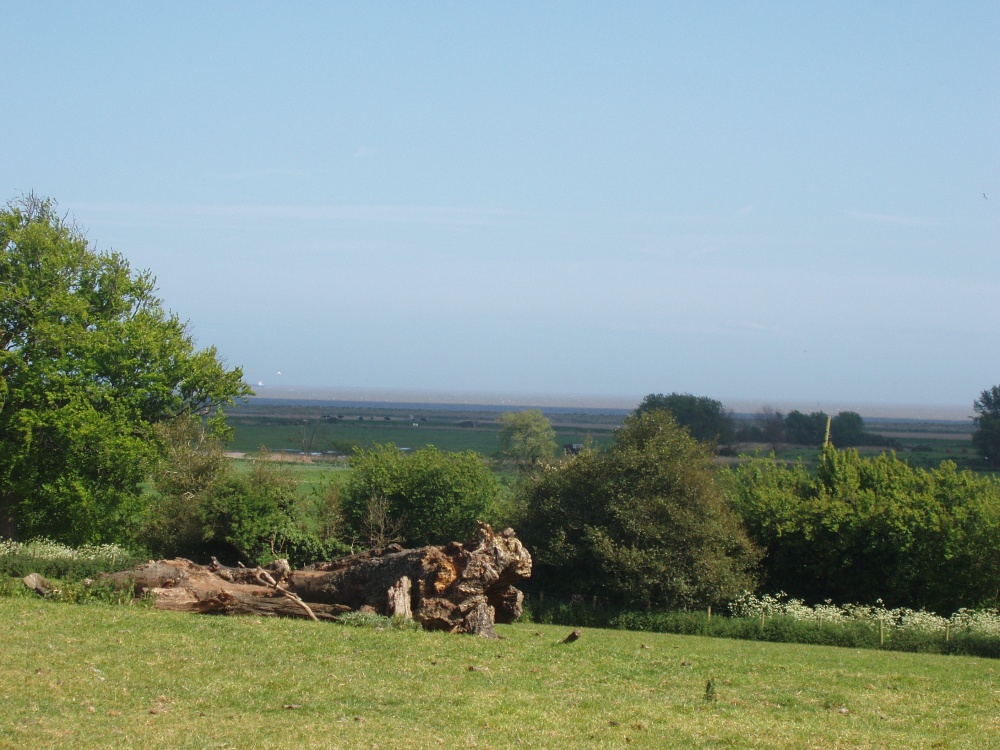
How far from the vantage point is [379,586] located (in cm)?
2455

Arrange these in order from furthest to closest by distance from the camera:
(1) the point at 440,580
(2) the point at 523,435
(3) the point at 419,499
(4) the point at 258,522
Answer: (2) the point at 523,435 → (3) the point at 419,499 → (4) the point at 258,522 → (1) the point at 440,580

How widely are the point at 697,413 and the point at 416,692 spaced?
130993 millimetres

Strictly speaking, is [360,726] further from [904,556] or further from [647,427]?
[904,556]

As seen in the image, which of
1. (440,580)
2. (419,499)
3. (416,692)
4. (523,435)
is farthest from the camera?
(523,435)

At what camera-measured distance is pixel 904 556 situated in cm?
3631

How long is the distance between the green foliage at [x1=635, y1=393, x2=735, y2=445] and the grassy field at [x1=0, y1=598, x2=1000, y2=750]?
115402mm

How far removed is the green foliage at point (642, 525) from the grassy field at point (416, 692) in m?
12.0

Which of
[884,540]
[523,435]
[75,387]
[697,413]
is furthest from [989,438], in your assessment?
[75,387]

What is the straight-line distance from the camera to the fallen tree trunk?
901 inches

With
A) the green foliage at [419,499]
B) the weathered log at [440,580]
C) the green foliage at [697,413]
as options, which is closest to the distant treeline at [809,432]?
the green foliage at [697,413]

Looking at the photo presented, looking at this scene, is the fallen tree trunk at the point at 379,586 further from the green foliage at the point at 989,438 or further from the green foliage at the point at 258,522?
the green foliage at the point at 989,438

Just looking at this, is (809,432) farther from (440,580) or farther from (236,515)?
(440,580)

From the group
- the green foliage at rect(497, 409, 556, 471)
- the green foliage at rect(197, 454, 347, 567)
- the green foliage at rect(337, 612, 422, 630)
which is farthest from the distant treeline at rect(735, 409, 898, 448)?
the green foliage at rect(337, 612, 422, 630)

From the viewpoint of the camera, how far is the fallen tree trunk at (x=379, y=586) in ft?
75.0
